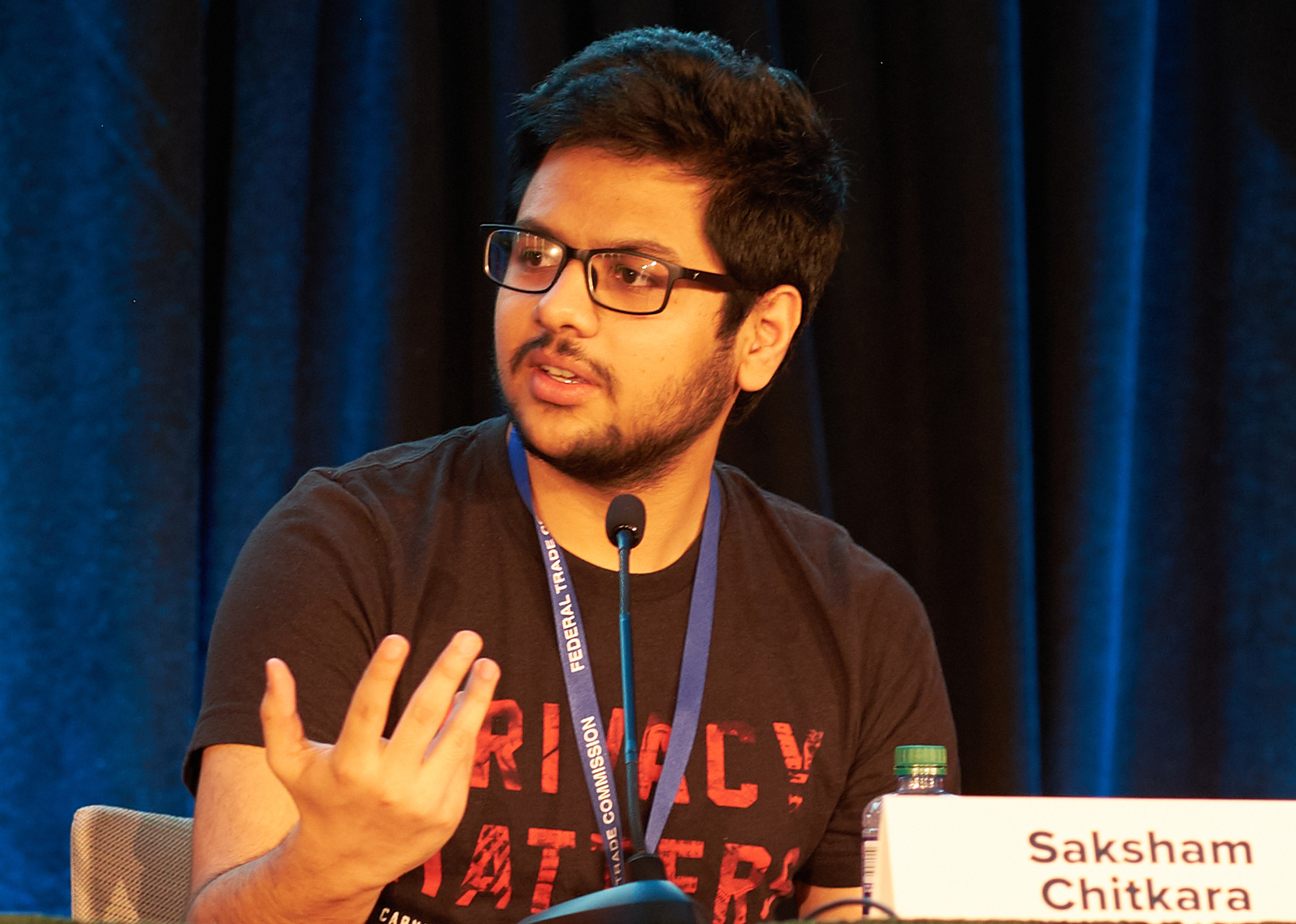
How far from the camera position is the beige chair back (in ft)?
4.59

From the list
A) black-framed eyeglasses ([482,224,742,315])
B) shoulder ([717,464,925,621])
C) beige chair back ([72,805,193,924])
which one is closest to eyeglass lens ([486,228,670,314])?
black-framed eyeglasses ([482,224,742,315])

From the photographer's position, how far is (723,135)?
1705 mm

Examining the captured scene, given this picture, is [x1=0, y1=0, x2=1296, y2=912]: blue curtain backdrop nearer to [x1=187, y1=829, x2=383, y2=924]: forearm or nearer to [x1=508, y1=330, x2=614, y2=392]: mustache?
[x1=508, y1=330, x2=614, y2=392]: mustache

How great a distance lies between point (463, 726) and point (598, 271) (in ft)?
2.60

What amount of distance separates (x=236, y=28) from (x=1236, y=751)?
2215mm

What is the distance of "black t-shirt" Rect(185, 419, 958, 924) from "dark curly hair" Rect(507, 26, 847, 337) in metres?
0.39

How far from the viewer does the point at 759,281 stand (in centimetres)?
174

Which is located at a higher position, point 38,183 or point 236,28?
point 236,28

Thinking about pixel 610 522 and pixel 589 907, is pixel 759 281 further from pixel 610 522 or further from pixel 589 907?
pixel 589 907

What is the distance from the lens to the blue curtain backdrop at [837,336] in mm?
1994

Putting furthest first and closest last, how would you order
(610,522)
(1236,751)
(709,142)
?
(1236,751), (709,142), (610,522)

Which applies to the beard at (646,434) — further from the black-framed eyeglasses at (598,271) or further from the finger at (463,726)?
the finger at (463,726)

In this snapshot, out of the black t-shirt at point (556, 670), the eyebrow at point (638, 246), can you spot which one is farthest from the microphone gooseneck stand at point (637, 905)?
the eyebrow at point (638, 246)

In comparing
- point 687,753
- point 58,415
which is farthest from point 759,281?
point 58,415
